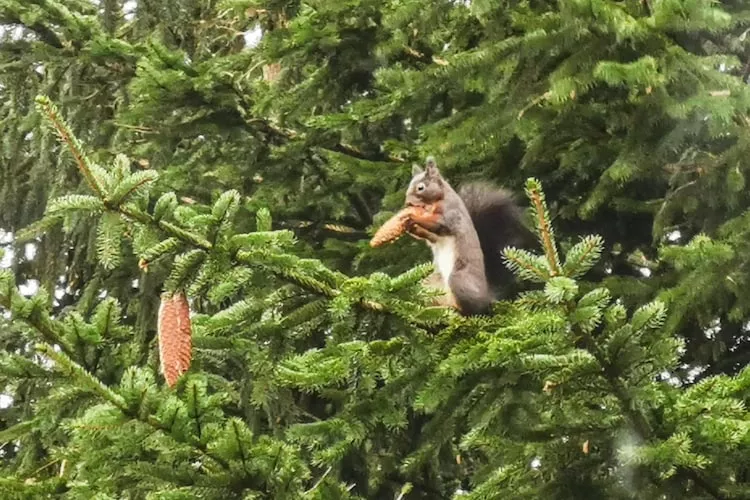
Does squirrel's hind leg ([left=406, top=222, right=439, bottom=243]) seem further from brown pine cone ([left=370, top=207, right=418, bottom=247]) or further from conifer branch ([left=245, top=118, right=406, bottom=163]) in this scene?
conifer branch ([left=245, top=118, right=406, bottom=163])

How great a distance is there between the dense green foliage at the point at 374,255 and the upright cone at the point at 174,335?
50 millimetres

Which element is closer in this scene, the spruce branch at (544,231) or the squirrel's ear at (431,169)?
the spruce branch at (544,231)

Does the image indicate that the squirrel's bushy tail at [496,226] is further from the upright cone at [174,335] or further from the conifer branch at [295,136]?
the upright cone at [174,335]

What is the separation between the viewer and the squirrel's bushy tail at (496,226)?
309 cm

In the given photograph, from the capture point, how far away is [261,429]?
150 inches

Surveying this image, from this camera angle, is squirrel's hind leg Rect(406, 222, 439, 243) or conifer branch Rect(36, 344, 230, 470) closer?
conifer branch Rect(36, 344, 230, 470)

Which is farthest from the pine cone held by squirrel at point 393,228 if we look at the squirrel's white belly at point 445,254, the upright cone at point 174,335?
the upright cone at point 174,335

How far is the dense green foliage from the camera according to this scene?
6.17 ft

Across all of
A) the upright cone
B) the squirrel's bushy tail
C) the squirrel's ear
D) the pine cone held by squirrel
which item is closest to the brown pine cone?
the pine cone held by squirrel

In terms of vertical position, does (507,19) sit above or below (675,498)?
→ above

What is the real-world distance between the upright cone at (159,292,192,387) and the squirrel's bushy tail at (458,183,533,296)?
3.81 feet

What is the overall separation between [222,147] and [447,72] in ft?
4.10

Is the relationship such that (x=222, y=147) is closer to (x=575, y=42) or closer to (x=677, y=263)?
(x=575, y=42)

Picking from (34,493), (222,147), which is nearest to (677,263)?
(34,493)
